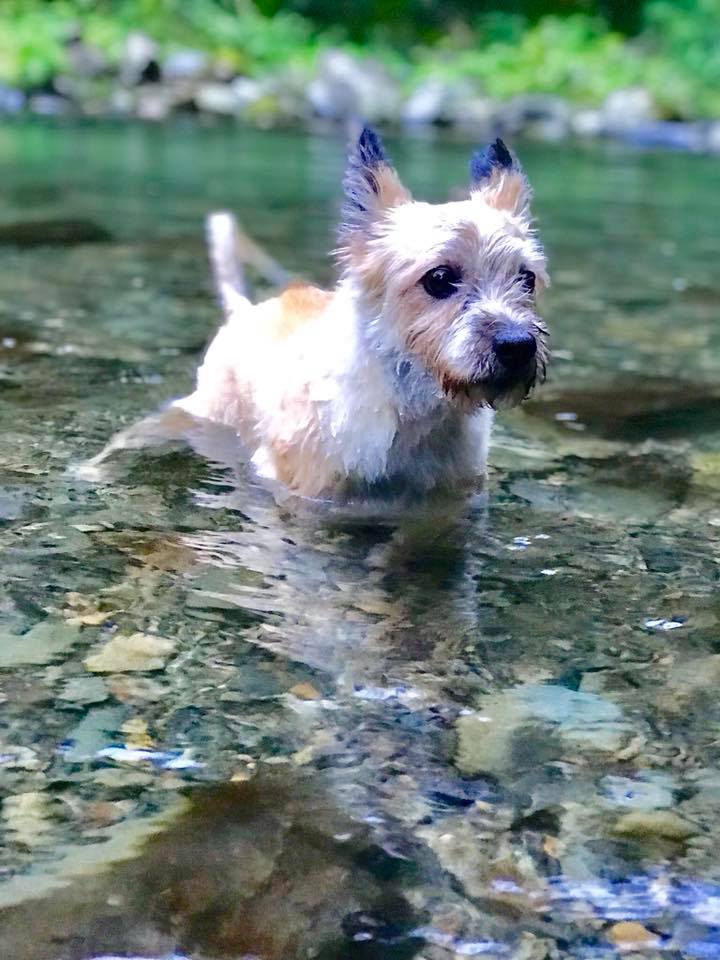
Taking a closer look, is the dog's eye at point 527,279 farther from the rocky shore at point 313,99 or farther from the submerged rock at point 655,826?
the rocky shore at point 313,99

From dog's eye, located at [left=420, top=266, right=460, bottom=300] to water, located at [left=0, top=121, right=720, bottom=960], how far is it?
0.94 m

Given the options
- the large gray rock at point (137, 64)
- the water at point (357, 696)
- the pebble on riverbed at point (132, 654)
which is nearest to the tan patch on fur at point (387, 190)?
the water at point (357, 696)

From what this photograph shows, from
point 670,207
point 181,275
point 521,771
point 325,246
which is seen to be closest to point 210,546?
point 521,771

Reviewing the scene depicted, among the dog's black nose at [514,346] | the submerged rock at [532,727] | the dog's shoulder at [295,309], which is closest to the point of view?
the submerged rock at [532,727]

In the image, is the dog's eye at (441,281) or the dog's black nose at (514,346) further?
the dog's eye at (441,281)

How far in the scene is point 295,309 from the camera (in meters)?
5.98

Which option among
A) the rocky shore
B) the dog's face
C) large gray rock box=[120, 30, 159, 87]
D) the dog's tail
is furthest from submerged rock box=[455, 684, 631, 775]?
large gray rock box=[120, 30, 159, 87]

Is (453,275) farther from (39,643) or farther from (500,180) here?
(39,643)

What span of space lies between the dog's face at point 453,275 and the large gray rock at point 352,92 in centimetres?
2539

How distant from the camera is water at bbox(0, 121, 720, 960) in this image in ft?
8.95

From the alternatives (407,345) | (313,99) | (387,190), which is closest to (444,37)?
(313,99)

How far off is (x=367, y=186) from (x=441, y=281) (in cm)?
61

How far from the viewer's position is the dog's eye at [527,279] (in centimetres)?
491

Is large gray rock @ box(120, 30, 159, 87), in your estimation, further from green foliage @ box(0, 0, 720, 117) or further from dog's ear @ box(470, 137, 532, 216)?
dog's ear @ box(470, 137, 532, 216)
